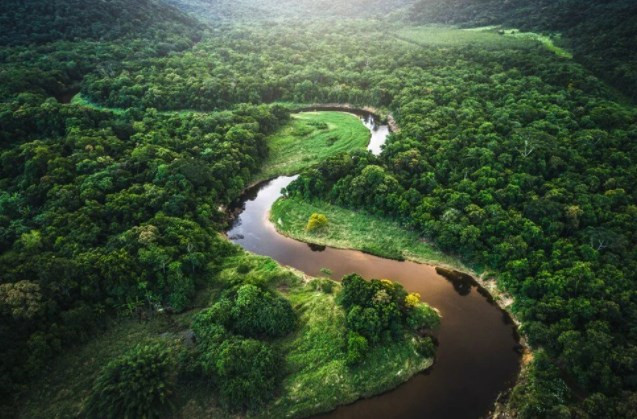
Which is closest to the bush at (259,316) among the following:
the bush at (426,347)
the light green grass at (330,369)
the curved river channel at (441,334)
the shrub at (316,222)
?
the light green grass at (330,369)

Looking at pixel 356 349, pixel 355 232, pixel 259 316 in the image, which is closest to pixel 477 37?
pixel 355 232

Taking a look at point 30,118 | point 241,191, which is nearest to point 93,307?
point 241,191

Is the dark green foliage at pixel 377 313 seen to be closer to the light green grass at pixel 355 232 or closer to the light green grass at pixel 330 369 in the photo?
the light green grass at pixel 330 369

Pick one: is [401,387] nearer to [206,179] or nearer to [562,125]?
[206,179]

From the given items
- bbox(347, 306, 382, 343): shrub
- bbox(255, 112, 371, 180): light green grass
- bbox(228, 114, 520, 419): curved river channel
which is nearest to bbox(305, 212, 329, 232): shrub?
bbox(228, 114, 520, 419): curved river channel

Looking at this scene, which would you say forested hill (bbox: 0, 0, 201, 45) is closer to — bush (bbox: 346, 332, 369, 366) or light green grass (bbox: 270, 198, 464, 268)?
light green grass (bbox: 270, 198, 464, 268)

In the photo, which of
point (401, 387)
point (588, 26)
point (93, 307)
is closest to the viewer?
point (401, 387)
